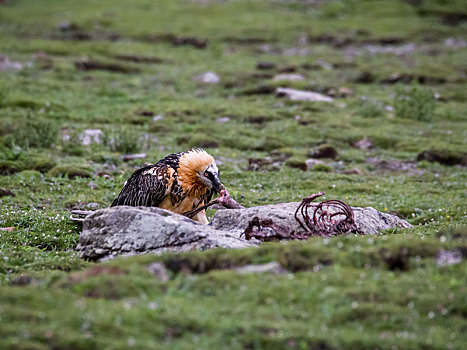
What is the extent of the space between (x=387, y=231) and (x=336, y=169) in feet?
22.7

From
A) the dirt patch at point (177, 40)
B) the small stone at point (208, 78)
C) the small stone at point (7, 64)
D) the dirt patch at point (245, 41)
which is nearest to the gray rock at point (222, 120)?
the small stone at point (208, 78)

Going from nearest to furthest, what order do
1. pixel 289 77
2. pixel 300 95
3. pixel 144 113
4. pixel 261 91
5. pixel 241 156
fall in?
pixel 241 156 < pixel 144 113 < pixel 300 95 < pixel 261 91 < pixel 289 77

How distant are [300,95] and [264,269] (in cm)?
1904

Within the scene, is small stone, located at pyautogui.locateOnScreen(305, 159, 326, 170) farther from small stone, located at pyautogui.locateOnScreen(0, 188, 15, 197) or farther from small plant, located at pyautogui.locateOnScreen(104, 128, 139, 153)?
small stone, located at pyautogui.locateOnScreen(0, 188, 15, 197)

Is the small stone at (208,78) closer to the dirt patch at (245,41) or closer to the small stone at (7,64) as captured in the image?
the small stone at (7,64)

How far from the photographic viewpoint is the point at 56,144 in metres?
17.9

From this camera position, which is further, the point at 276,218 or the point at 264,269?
the point at 276,218

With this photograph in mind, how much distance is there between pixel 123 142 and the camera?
17797mm

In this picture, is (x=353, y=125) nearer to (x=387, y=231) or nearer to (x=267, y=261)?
(x=387, y=231)

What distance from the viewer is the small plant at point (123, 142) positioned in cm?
1773

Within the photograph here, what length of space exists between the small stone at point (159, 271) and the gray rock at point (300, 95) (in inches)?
728

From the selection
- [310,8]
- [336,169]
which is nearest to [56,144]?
[336,169]

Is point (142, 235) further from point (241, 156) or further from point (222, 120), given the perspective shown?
point (222, 120)

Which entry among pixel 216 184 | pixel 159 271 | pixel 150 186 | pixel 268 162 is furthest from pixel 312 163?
pixel 159 271
